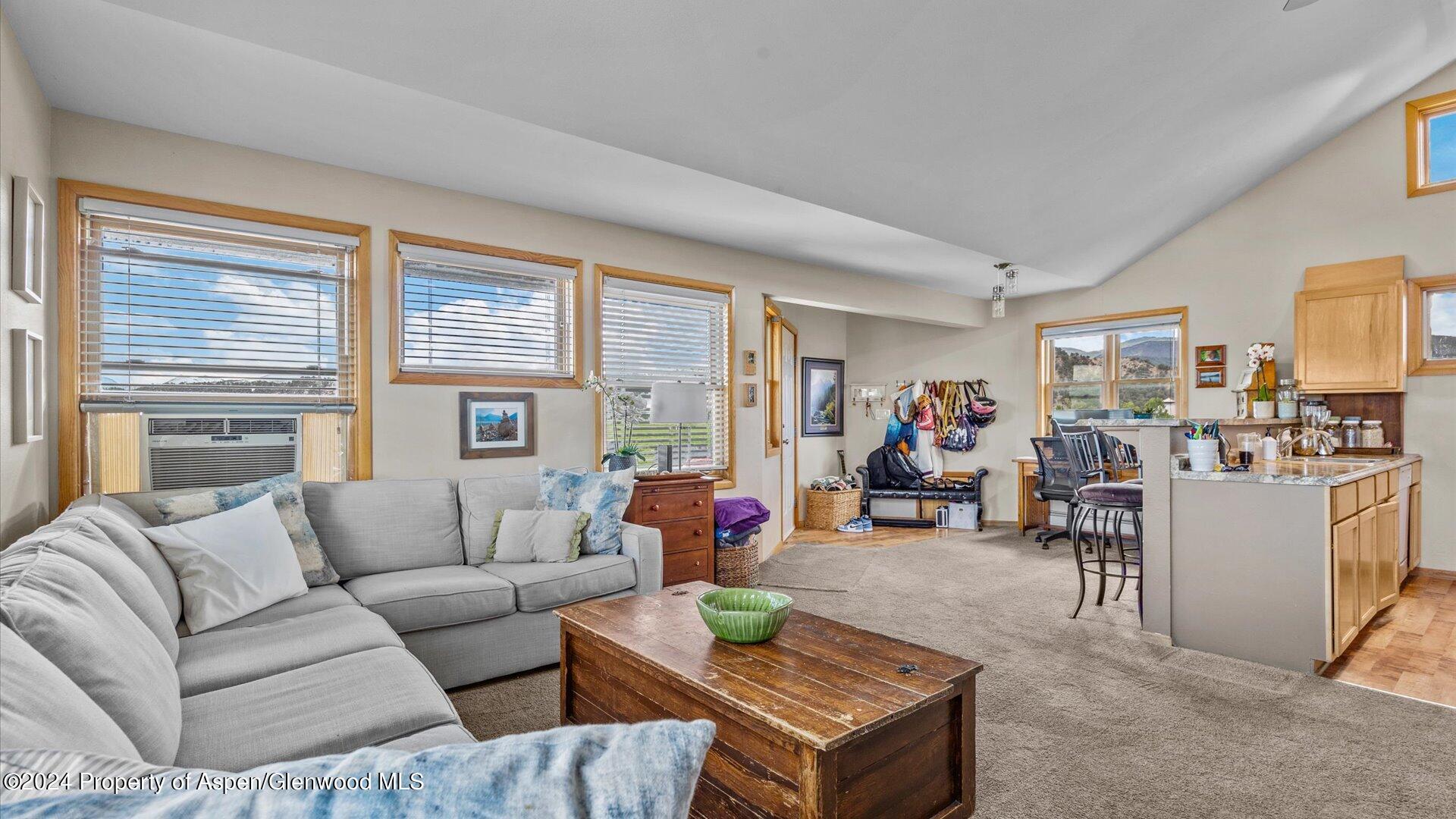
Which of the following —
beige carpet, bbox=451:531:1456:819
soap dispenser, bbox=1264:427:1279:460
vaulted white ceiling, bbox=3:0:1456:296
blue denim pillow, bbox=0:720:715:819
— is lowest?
beige carpet, bbox=451:531:1456:819

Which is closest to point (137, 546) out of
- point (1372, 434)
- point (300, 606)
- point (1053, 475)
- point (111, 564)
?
point (111, 564)

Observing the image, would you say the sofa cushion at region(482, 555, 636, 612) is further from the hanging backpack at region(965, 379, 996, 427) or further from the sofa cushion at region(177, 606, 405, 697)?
the hanging backpack at region(965, 379, 996, 427)

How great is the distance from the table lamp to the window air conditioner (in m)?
1.84

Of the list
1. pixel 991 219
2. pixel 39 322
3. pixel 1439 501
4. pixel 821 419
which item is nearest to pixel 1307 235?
pixel 1439 501

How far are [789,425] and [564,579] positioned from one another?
4.26 m

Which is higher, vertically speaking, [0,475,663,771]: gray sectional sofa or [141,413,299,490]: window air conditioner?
[141,413,299,490]: window air conditioner

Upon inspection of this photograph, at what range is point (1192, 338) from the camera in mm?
6211

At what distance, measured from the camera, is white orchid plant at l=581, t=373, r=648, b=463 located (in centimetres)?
429

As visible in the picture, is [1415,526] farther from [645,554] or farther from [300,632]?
[300,632]

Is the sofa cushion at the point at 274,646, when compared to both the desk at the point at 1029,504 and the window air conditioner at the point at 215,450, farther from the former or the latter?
the desk at the point at 1029,504

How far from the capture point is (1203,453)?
133 inches

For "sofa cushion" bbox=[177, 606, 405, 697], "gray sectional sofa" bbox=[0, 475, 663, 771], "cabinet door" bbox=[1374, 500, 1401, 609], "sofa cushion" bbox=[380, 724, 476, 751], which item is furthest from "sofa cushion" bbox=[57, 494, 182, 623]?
"cabinet door" bbox=[1374, 500, 1401, 609]

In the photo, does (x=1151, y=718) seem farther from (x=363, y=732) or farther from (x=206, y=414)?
(x=206, y=414)

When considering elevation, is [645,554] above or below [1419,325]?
below
